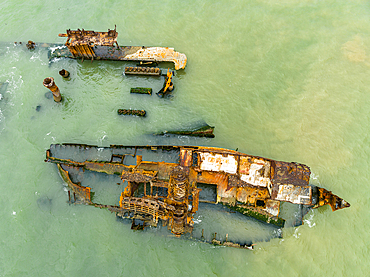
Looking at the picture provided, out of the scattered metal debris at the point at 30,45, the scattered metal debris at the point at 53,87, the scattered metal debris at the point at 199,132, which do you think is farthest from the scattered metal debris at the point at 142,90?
the scattered metal debris at the point at 30,45

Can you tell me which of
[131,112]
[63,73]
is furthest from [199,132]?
[63,73]

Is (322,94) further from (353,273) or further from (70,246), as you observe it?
(70,246)

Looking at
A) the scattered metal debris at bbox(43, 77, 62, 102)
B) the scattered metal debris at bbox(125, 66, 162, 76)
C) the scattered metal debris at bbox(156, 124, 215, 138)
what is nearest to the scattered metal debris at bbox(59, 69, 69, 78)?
the scattered metal debris at bbox(43, 77, 62, 102)

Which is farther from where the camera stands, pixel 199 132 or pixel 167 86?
pixel 167 86

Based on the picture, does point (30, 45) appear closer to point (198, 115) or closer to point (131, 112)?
point (131, 112)

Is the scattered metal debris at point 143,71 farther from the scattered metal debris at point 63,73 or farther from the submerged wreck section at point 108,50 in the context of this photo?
the scattered metal debris at point 63,73
